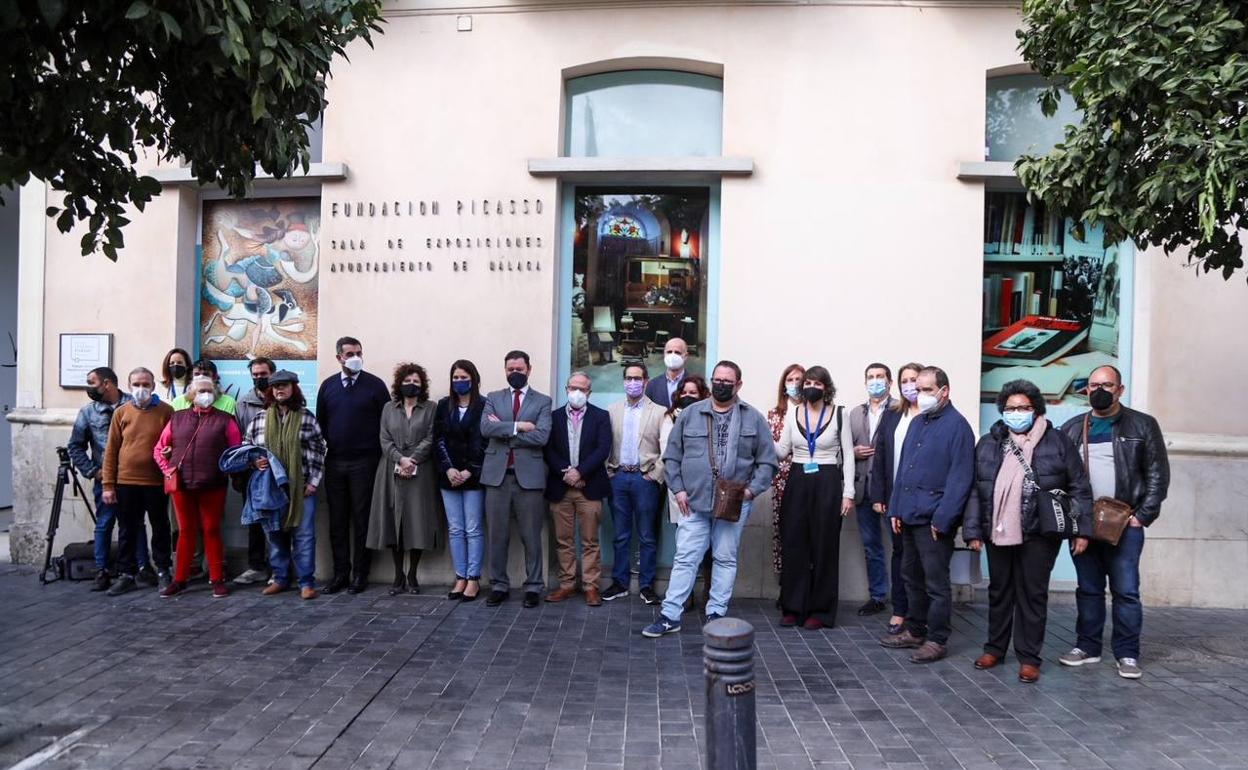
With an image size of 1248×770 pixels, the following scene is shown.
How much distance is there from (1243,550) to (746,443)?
4.75 meters

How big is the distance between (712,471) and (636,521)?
148 cm

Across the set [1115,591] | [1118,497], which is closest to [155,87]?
[1118,497]

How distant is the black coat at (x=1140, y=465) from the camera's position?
615 centimetres

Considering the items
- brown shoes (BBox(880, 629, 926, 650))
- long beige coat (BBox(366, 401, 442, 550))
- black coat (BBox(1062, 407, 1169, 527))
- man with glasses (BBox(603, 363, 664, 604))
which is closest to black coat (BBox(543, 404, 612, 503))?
man with glasses (BBox(603, 363, 664, 604))

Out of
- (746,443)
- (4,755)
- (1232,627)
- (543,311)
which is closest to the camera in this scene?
(4,755)

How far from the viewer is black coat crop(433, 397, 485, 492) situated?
804 centimetres

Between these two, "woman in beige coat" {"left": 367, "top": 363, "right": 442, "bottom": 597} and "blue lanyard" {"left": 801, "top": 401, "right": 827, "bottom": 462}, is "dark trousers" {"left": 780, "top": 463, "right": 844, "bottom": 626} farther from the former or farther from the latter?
"woman in beige coat" {"left": 367, "top": 363, "right": 442, "bottom": 597}

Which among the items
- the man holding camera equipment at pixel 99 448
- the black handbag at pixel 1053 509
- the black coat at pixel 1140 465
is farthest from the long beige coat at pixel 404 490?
the black coat at pixel 1140 465

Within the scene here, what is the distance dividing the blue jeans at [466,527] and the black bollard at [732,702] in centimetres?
481

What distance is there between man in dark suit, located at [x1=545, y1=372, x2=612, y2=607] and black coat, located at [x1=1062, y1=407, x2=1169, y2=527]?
146 inches

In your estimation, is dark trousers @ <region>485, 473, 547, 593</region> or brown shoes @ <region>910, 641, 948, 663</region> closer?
brown shoes @ <region>910, 641, 948, 663</region>

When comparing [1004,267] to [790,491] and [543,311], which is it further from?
[543,311]

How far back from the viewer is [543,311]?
8.55 metres

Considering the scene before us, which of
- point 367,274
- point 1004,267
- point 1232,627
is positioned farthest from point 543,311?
point 1232,627
